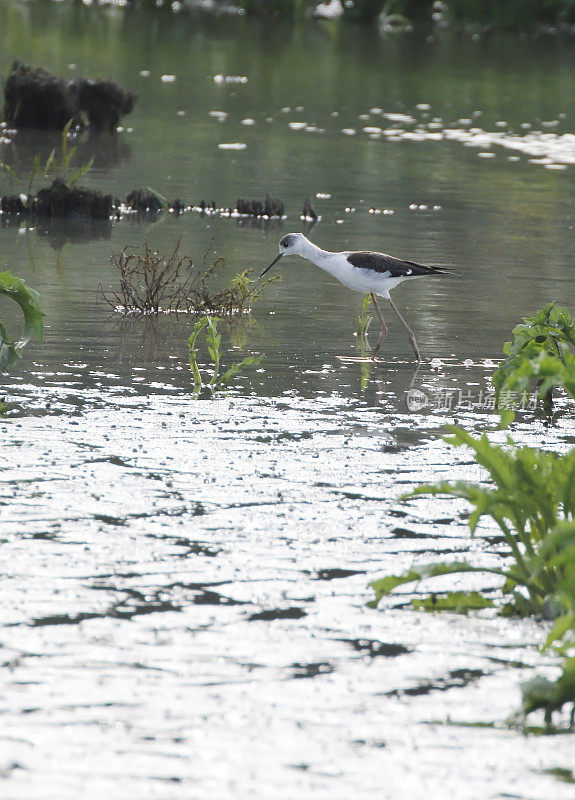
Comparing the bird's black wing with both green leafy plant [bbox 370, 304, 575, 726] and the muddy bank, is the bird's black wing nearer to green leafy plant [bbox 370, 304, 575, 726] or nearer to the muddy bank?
green leafy plant [bbox 370, 304, 575, 726]

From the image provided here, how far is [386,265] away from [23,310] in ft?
14.3

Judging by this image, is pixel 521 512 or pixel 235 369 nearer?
pixel 521 512

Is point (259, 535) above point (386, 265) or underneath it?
underneath

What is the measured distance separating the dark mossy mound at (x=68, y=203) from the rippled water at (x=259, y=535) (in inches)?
23.0

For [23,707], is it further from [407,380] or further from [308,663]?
[407,380]

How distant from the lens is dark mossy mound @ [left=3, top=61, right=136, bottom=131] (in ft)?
103

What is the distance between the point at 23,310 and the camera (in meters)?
9.84

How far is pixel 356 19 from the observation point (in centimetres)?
7050

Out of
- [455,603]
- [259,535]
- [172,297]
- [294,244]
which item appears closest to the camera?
[455,603]

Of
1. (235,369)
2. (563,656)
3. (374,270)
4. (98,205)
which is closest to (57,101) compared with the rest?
(98,205)

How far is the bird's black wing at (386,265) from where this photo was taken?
43.1 ft

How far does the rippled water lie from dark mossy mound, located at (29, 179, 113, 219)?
58cm

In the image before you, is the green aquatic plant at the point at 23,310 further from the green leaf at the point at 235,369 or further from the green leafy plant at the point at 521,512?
the green leafy plant at the point at 521,512

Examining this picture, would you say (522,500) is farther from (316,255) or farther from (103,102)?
(103,102)
